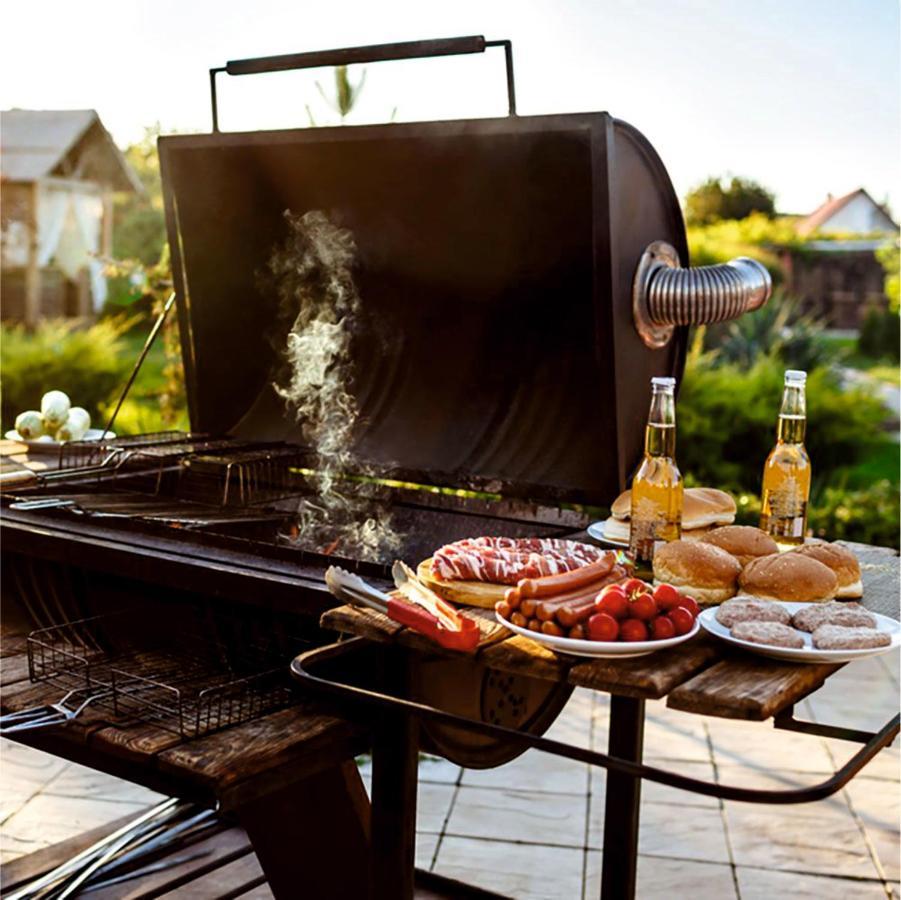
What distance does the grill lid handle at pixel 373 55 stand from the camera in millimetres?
2785

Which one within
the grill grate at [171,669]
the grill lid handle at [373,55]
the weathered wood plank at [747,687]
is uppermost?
the grill lid handle at [373,55]

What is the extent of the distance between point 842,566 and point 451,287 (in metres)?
1.45

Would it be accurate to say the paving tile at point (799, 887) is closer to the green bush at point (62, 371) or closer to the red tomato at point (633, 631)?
the red tomato at point (633, 631)

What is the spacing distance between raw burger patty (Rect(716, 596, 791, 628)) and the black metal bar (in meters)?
0.23

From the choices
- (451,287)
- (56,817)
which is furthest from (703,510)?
(56,817)

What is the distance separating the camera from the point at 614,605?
1694 millimetres

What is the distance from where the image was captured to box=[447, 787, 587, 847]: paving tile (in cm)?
367

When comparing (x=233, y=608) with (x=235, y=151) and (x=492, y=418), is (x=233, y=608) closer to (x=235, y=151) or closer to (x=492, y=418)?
(x=492, y=418)

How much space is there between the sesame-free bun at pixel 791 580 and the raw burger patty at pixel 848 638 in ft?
0.69

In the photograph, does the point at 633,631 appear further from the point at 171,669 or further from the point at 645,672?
the point at 171,669

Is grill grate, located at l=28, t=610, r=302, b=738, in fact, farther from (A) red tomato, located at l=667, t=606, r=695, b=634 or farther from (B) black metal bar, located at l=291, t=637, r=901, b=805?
(A) red tomato, located at l=667, t=606, r=695, b=634

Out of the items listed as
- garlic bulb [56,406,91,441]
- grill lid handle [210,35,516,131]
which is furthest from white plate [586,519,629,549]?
garlic bulb [56,406,91,441]

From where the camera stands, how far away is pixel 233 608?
246 cm

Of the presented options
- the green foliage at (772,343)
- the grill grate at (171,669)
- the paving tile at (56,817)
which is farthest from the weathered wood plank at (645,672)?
the green foliage at (772,343)
